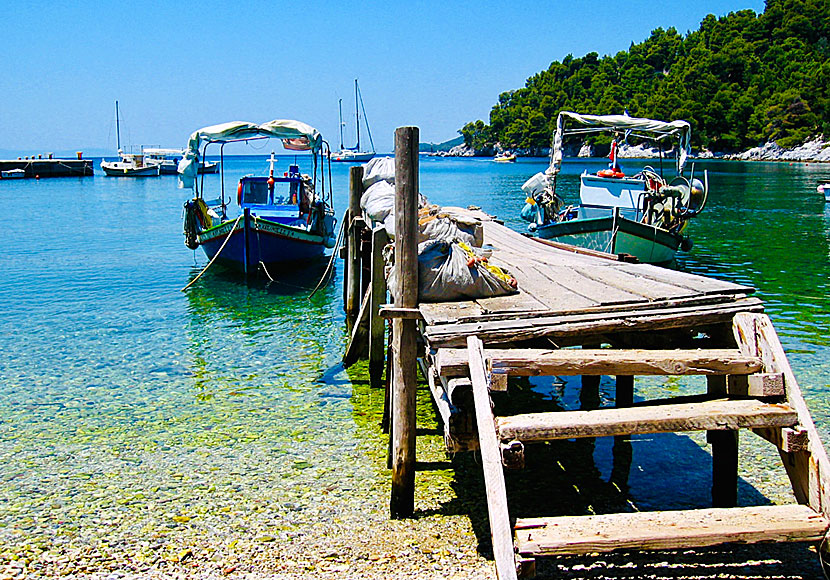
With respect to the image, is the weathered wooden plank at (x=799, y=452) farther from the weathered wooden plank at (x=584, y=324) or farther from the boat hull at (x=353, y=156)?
the boat hull at (x=353, y=156)

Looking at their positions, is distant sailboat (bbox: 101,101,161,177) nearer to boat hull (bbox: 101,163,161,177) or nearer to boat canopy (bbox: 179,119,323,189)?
boat hull (bbox: 101,163,161,177)

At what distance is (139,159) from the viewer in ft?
313

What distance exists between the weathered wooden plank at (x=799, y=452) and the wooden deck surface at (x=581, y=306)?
1.05 feet

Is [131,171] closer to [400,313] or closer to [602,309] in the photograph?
[400,313]

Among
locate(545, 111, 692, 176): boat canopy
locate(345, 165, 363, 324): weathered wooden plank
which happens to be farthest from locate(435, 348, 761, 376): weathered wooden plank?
locate(545, 111, 692, 176): boat canopy

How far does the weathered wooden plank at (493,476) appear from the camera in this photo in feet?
13.2

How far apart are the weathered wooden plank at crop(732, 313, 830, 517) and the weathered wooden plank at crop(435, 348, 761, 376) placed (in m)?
0.15

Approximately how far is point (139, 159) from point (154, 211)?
55.1m

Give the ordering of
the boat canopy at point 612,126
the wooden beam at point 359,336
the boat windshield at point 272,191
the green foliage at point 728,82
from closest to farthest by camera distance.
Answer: the wooden beam at point 359,336 < the boat canopy at point 612,126 < the boat windshield at point 272,191 < the green foliage at point 728,82

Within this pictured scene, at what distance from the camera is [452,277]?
6141 mm

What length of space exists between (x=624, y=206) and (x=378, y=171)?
1315cm

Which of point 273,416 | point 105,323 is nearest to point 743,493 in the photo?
point 273,416

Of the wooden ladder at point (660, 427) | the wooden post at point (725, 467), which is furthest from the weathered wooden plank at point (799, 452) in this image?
the wooden post at point (725, 467)

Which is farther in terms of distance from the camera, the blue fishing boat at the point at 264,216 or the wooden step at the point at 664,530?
the blue fishing boat at the point at 264,216
